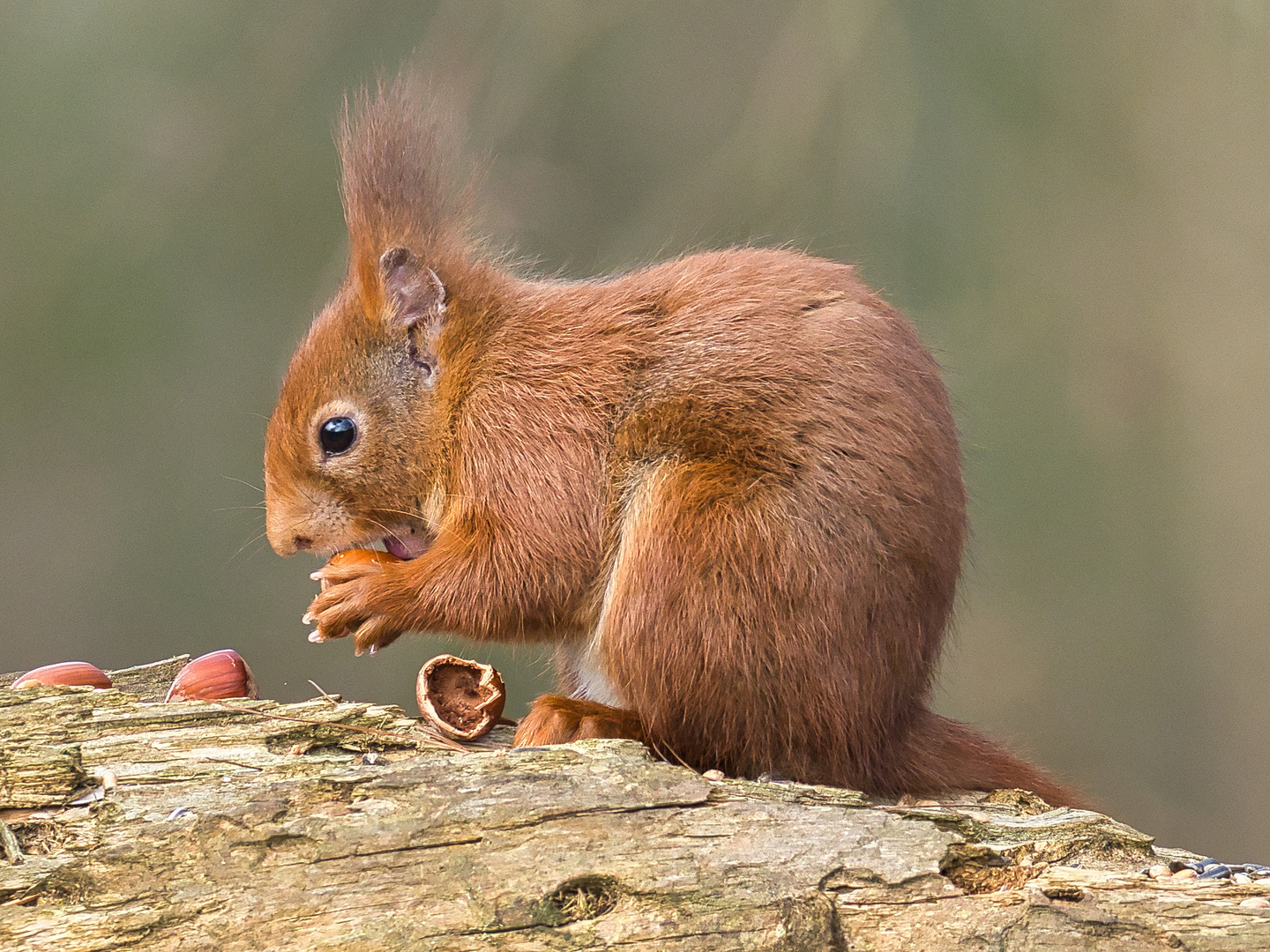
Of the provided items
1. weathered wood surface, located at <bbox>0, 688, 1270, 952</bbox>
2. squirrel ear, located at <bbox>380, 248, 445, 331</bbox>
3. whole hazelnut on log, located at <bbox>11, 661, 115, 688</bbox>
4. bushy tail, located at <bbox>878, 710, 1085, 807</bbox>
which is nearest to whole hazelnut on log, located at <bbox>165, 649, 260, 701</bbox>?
whole hazelnut on log, located at <bbox>11, 661, 115, 688</bbox>

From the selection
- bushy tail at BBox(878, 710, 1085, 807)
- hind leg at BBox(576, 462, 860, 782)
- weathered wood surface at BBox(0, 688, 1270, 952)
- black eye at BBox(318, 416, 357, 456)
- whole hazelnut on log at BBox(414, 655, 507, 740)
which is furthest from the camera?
black eye at BBox(318, 416, 357, 456)

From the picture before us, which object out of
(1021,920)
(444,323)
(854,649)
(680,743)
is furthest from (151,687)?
(1021,920)

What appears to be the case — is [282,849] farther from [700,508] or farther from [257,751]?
[700,508]

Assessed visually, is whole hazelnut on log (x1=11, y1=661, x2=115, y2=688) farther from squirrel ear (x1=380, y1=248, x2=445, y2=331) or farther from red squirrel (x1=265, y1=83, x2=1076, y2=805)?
squirrel ear (x1=380, y1=248, x2=445, y2=331)

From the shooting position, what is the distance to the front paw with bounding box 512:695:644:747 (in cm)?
142

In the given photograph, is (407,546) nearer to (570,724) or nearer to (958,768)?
(570,724)

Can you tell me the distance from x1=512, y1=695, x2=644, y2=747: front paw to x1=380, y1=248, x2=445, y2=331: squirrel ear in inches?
22.6

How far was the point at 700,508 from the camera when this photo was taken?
1.38 metres

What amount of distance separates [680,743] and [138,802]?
589 mm

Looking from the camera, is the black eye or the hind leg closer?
the hind leg

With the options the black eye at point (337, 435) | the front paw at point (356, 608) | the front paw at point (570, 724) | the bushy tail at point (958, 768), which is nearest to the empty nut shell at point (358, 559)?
the front paw at point (356, 608)

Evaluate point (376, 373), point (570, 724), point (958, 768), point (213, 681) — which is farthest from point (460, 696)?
point (958, 768)

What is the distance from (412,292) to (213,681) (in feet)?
1.94

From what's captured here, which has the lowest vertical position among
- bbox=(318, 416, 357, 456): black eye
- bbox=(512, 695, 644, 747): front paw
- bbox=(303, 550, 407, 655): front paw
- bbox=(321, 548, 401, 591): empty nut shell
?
bbox=(512, 695, 644, 747): front paw
